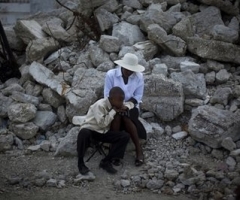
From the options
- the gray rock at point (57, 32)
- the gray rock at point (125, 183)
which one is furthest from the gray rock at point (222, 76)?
the gray rock at point (57, 32)

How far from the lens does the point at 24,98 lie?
285 inches

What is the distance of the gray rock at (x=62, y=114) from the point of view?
23.5 ft

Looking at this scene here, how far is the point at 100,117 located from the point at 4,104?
1.95 metres

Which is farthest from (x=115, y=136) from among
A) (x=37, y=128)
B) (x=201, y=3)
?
(x=201, y=3)

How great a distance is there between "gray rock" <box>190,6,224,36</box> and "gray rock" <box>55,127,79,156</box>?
323 cm

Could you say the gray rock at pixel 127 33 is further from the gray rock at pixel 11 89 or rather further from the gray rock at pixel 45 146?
the gray rock at pixel 45 146

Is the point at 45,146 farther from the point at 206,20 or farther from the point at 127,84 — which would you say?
the point at 206,20

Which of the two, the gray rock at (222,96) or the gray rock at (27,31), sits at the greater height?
the gray rock at (27,31)

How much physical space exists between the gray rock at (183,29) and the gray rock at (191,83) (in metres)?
0.89

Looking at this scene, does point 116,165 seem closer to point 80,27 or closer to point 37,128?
point 37,128

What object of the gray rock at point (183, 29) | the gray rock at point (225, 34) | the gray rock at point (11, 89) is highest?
the gray rock at point (183, 29)

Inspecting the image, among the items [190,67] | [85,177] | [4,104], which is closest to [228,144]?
[190,67]

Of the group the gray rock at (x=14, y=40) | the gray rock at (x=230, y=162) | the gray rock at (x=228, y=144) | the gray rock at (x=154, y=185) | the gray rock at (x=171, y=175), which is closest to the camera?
the gray rock at (x=154, y=185)

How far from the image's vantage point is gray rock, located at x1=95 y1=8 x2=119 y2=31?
8.41 metres
